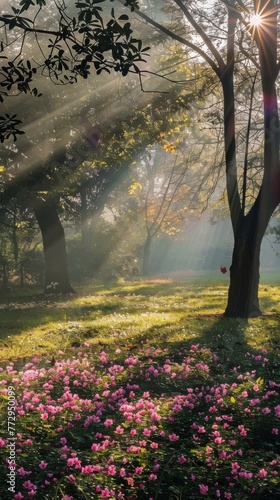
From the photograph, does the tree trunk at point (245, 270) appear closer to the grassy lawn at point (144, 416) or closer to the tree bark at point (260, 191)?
the tree bark at point (260, 191)

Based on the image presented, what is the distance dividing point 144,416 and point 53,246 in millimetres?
20525

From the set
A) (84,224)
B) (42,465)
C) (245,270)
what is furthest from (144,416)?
(84,224)

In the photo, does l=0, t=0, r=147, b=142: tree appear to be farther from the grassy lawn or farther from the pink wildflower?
the grassy lawn

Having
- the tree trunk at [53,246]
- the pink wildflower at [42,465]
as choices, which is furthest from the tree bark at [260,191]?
the tree trunk at [53,246]

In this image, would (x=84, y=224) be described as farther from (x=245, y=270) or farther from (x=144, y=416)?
(x=144, y=416)

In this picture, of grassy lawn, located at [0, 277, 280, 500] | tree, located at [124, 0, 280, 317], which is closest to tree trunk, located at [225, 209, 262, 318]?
tree, located at [124, 0, 280, 317]

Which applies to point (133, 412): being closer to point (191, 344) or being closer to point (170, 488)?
point (170, 488)

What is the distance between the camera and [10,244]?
36.8 meters

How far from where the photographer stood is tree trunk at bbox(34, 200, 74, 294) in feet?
85.4

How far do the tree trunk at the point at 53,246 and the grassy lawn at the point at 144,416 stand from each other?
576 inches

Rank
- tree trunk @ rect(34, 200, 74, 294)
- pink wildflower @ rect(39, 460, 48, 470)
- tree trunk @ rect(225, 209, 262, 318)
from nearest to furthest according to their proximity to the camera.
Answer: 1. pink wildflower @ rect(39, 460, 48, 470)
2. tree trunk @ rect(225, 209, 262, 318)
3. tree trunk @ rect(34, 200, 74, 294)

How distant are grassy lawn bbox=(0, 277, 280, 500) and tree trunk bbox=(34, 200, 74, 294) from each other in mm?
14625

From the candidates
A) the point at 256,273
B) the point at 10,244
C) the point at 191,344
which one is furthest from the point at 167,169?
the point at 191,344

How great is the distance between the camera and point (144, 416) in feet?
20.5
